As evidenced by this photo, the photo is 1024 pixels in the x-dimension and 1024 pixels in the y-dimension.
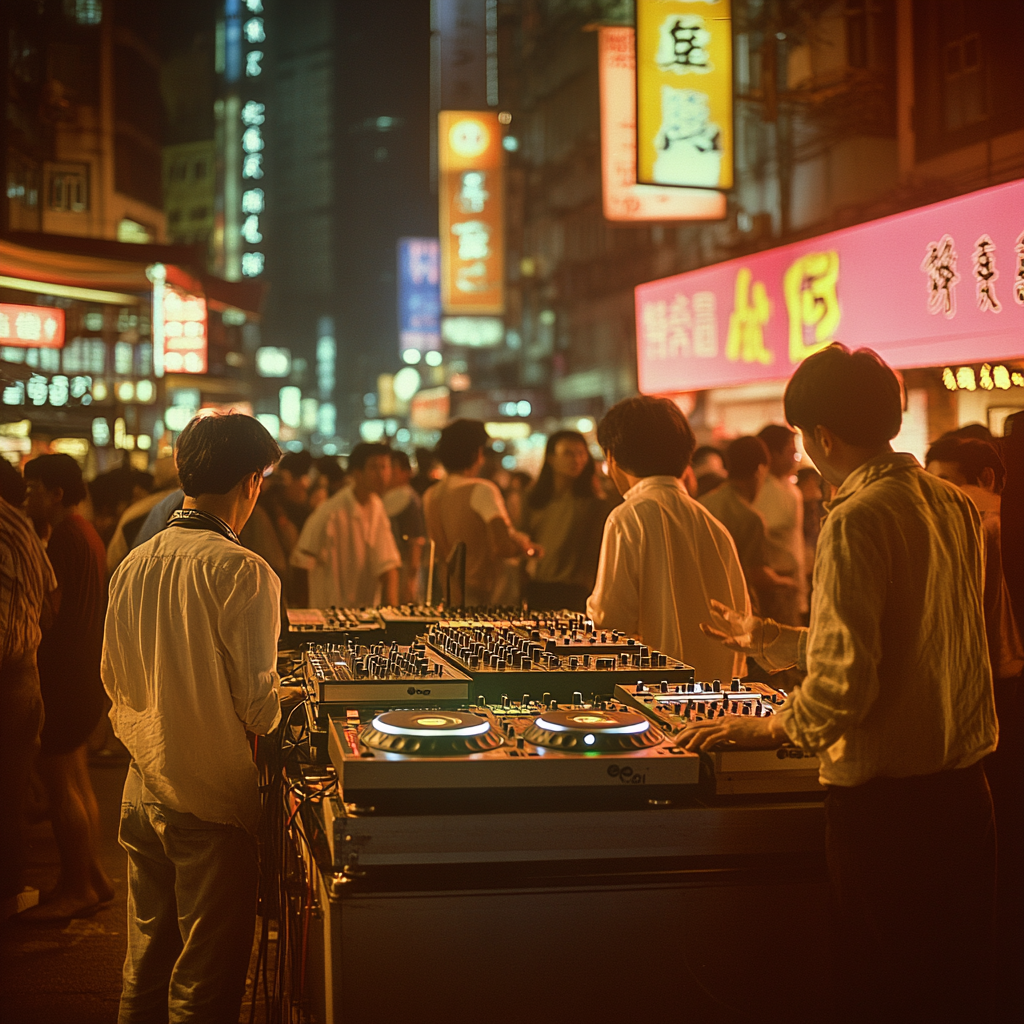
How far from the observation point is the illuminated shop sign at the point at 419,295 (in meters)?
45.2

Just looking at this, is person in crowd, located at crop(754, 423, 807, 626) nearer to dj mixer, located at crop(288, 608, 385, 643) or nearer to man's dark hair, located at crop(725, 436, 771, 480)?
man's dark hair, located at crop(725, 436, 771, 480)

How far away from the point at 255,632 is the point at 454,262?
22717mm

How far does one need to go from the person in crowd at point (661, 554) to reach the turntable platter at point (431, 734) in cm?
153

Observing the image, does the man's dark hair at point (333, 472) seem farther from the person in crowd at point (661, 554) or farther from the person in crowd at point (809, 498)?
the person in crowd at point (661, 554)

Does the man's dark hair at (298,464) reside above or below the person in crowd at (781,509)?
above

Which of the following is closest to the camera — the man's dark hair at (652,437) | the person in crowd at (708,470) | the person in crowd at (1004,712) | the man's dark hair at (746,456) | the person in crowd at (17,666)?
the person in crowd at (1004,712)

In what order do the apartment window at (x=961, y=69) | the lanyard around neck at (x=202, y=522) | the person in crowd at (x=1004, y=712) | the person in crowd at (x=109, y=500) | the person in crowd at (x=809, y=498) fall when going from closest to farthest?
the lanyard around neck at (x=202, y=522) < the person in crowd at (x=1004, y=712) < the person in crowd at (x=109, y=500) < the person in crowd at (x=809, y=498) < the apartment window at (x=961, y=69)

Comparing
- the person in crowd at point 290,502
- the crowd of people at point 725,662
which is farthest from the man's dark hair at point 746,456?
the person in crowd at point 290,502

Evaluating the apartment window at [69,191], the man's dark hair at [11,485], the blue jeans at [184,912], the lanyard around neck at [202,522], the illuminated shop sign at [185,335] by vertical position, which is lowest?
the blue jeans at [184,912]

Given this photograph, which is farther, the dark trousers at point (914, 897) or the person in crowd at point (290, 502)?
the person in crowd at point (290, 502)

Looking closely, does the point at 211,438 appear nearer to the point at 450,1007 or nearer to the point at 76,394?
the point at 450,1007

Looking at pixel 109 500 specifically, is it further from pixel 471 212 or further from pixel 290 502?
pixel 471 212

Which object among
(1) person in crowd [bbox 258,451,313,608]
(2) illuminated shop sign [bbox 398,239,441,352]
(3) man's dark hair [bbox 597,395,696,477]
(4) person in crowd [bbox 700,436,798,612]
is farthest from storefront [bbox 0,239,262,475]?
(2) illuminated shop sign [bbox 398,239,441,352]

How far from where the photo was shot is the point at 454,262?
24.6 m
